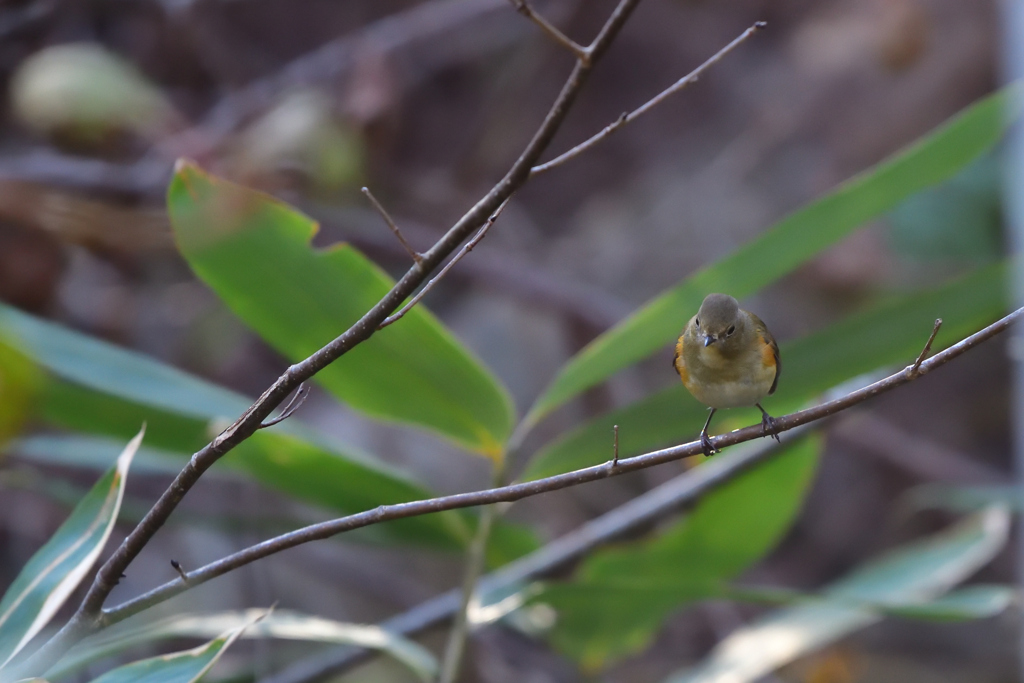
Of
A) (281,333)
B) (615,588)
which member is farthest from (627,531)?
(281,333)

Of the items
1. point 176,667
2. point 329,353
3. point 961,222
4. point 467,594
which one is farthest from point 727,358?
point 961,222

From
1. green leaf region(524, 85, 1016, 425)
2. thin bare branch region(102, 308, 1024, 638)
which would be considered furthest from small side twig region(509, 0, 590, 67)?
green leaf region(524, 85, 1016, 425)

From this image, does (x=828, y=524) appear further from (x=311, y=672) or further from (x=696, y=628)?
(x=311, y=672)

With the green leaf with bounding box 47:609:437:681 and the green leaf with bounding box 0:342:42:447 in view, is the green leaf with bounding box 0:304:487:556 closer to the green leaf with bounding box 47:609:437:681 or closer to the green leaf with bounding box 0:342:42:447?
the green leaf with bounding box 0:342:42:447

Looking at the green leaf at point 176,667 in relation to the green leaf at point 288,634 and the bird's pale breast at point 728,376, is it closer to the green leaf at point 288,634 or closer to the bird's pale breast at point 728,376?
the green leaf at point 288,634

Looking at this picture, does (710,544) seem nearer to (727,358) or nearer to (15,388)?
(727,358)
